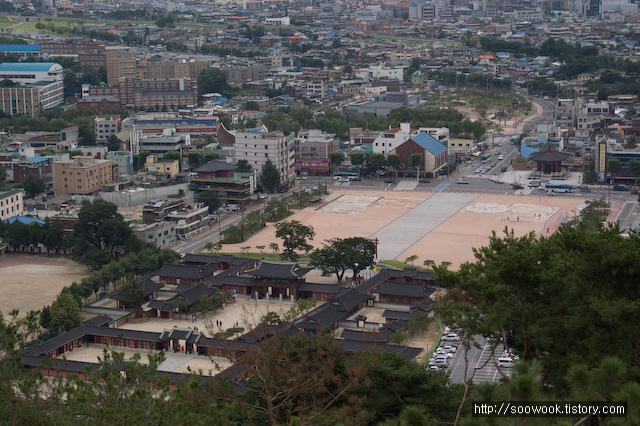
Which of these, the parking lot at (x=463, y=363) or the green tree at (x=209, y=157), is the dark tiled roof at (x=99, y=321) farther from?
the green tree at (x=209, y=157)

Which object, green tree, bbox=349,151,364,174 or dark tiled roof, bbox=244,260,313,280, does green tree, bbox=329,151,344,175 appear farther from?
dark tiled roof, bbox=244,260,313,280

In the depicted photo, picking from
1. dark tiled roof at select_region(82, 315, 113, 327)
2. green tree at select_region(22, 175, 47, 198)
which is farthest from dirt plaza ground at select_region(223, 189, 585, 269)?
green tree at select_region(22, 175, 47, 198)

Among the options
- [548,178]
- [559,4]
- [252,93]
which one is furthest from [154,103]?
[559,4]

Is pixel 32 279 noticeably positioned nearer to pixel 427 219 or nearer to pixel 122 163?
pixel 122 163

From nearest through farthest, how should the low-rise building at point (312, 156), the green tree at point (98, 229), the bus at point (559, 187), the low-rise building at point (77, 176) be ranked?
1. the green tree at point (98, 229)
2. the low-rise building at point (77, 176)
3. the bus at point (559, 187)
4. the low-rise building at point (312, 156)

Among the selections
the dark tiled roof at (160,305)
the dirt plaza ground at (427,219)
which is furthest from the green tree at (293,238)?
the dark tiled roof at (160,305)

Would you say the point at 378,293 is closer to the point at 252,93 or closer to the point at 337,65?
the point at 252,93

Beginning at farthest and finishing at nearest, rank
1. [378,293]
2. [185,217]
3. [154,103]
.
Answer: [154,103], [185,217], [378,293]
